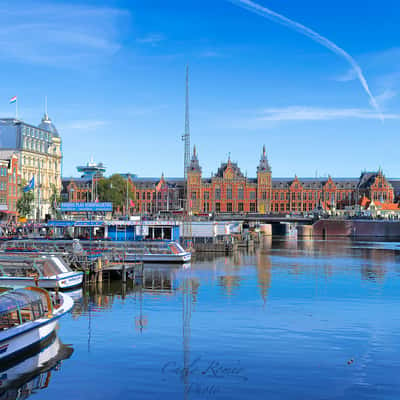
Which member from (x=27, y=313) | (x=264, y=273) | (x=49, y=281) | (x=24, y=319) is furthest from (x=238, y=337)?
(x=264, y=273)

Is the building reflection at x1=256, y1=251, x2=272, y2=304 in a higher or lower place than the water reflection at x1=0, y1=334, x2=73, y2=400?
higher

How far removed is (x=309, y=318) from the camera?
39.4 m

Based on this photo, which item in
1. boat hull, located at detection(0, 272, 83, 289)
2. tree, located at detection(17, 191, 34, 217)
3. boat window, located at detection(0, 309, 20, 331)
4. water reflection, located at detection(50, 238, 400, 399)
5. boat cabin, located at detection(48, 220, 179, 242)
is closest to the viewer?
water reflection, located at detection(50, 238, 400, 399)

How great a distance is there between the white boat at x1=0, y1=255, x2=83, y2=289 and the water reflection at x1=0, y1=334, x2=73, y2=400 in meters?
16.2

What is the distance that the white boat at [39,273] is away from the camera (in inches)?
1858

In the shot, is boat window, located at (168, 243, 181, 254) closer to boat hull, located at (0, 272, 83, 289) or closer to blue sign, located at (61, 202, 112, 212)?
blue sign, located at (61, 202, 112, 212)

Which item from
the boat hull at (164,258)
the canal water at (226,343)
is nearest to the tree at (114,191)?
the boat hull at (164,258)

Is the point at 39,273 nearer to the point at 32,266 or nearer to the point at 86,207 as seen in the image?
the point at 32,266

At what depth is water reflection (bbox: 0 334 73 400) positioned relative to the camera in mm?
24797

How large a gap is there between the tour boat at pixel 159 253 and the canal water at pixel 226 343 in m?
14.5

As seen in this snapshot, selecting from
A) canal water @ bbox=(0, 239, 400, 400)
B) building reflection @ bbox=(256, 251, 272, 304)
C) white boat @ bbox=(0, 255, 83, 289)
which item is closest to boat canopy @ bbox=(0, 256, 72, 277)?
white boat @ bbox=(0, 255, 83, 289)

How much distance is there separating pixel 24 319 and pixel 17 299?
3.72ft

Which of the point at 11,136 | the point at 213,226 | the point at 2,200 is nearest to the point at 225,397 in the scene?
the point at 213,226

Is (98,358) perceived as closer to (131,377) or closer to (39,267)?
(131,377)
